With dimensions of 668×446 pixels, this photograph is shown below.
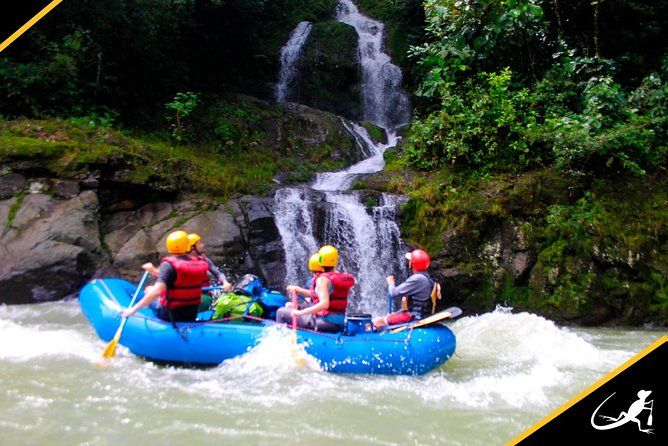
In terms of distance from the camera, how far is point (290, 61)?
15.9 metres

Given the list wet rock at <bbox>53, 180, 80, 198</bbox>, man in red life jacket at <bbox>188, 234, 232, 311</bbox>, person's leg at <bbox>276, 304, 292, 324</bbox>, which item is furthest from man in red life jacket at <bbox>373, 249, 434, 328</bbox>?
wet rock at <bbox>53, 180, 80, 198</bbox>

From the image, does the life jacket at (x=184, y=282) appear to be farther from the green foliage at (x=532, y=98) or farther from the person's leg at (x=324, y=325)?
the green foliage at (x=532, y=98)

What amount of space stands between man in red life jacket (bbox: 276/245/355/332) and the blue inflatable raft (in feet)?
0.54

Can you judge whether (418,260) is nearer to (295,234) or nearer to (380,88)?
(295,234)

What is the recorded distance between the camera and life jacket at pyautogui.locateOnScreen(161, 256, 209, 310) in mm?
4824

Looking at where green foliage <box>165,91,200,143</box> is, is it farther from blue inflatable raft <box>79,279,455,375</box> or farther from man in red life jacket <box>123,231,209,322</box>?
blue inflatable raft <box>79,279,455,375</box>

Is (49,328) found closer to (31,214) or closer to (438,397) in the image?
(31,214)

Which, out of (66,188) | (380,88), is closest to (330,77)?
(380,88)

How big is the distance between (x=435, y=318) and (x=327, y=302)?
101cm

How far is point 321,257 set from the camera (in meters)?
4.93

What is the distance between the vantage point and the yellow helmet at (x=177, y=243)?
188 inches

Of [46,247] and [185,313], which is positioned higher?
[46,247]

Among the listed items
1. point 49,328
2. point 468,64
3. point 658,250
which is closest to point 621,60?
point 468,64

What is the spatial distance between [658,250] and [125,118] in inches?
408
